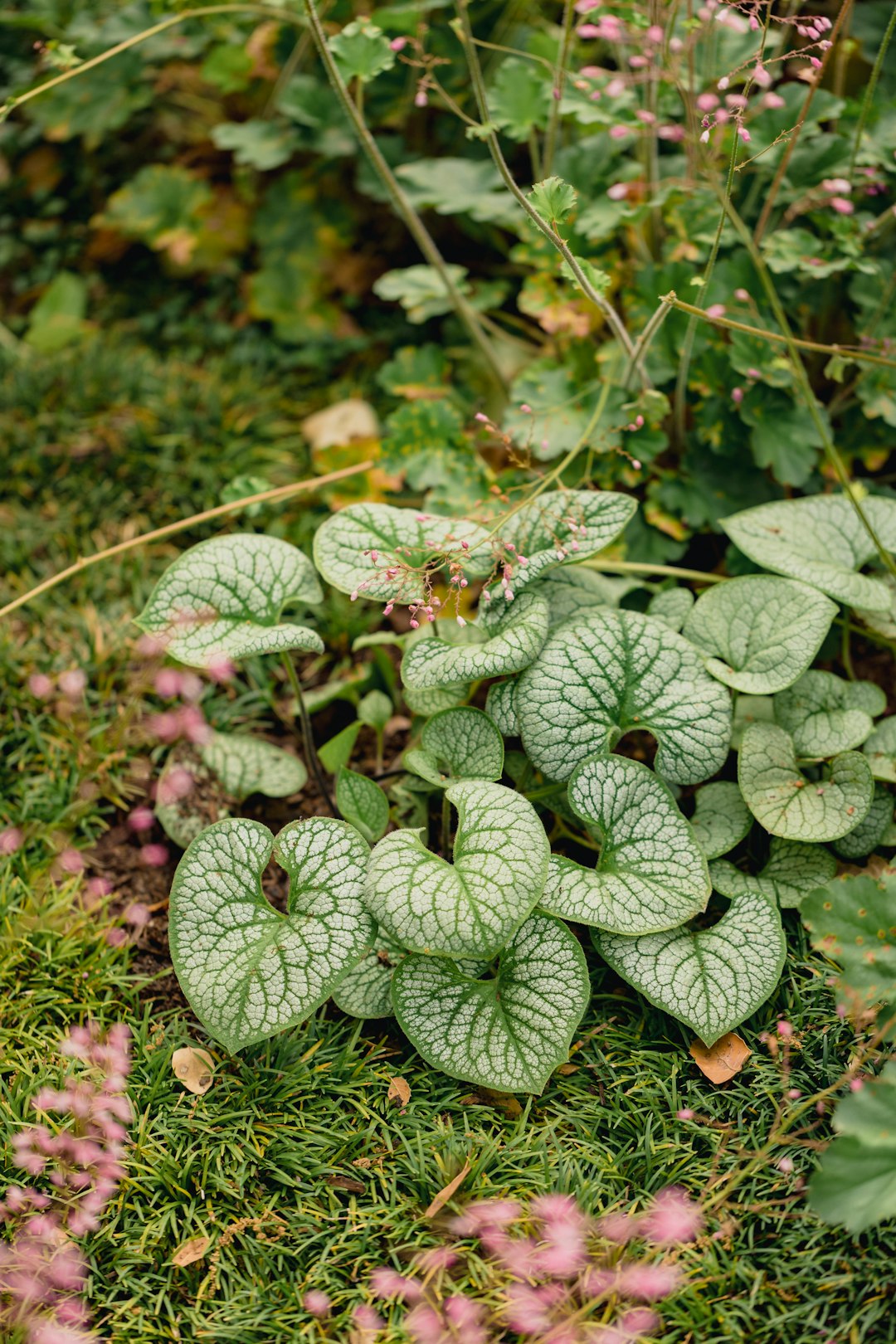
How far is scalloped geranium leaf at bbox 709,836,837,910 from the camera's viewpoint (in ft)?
6.62

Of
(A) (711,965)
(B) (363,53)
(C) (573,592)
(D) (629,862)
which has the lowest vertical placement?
(A) (711,965)

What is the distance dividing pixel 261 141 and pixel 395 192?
1.01 metres

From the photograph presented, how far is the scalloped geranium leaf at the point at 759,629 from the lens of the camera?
2023mm

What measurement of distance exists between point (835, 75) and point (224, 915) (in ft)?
8.37

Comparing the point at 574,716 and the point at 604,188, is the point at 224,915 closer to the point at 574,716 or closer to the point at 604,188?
the point at 574,716

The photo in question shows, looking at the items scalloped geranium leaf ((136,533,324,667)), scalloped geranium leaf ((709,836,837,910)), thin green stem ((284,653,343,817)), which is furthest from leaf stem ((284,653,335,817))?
scalloped geranium leaf ((709,836,837,910))

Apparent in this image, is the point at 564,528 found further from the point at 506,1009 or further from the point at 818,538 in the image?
the point at 506,1009

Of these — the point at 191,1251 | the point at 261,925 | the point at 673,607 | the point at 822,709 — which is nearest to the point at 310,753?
the point at 261,925

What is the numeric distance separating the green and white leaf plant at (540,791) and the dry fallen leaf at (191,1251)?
1.07 ft

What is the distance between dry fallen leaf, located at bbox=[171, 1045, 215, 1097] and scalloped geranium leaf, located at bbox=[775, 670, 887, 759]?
130 cm

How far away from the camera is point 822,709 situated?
85.4 inches

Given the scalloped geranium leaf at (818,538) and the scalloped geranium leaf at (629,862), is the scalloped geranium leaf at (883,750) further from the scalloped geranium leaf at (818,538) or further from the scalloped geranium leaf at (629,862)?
the scalloped geranium leaf at (629,862)

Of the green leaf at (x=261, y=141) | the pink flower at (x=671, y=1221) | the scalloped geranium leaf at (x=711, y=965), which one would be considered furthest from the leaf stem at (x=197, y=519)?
the pink flower at (x=671, y=1221)

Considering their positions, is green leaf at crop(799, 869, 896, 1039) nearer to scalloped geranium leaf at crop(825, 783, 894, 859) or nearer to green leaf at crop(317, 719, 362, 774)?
scalloped geranium leaf at crop(825, 783, 894, 859)
